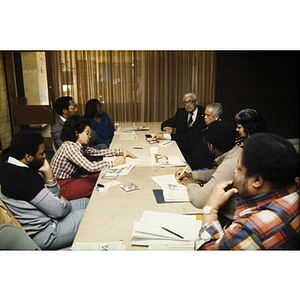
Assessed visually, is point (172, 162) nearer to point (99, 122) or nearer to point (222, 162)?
point (222, 162)

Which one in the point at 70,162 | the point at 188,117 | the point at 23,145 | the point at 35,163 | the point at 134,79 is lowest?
the point at 70,162

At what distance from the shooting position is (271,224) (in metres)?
0.97

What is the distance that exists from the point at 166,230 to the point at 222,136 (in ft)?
2.29

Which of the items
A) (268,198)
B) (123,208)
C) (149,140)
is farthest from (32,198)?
(149,140)

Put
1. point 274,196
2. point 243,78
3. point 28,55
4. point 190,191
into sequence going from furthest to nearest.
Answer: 1. point 243,78
2. point 28,55
3. point 190,191
4. point 274,196

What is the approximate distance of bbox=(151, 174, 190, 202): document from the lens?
1620 mm

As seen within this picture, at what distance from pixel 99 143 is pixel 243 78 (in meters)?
3.18

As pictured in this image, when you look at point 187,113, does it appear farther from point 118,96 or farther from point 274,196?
point 274,196

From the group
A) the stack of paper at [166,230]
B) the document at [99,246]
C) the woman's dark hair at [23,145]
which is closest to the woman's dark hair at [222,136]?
the stack of paper at [166,230]

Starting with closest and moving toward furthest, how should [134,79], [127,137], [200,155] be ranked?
[200,155], [127,137], [134,79]

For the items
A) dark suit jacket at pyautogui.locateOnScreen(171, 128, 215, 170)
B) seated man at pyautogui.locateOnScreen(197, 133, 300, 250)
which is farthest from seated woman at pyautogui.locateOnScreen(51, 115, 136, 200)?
seated man at pyautogui.locateOnScreen(197, 133, 300, 250)

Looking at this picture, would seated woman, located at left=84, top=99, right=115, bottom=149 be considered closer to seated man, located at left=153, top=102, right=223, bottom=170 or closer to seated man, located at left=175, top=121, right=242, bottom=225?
seated man, located at left=153, top=102, right=223, bottom=170

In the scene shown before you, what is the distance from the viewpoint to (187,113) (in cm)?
389

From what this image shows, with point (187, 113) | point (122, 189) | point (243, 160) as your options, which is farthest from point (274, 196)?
point (187, 113)
